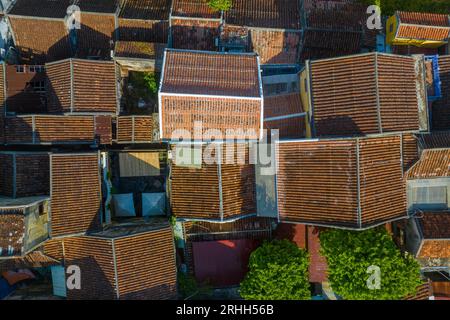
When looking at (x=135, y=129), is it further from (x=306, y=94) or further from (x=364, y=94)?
(x=364, y=94)

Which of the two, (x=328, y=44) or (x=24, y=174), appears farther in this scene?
(x=328, y=44)

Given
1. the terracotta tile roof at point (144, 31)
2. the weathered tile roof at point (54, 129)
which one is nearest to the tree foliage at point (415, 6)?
the terracotta tile roof at point (144, 31)

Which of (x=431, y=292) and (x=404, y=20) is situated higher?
(x=404, y=20)

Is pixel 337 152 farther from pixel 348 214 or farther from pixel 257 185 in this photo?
pixel 257 185

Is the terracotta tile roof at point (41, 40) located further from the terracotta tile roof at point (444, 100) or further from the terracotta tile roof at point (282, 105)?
the terracotta tile roof at point (444, 100)

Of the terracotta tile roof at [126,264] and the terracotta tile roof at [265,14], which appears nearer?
the terracotta tile roof at [126,264]

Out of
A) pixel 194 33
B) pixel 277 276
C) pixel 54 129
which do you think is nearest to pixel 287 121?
pixel 194 33
